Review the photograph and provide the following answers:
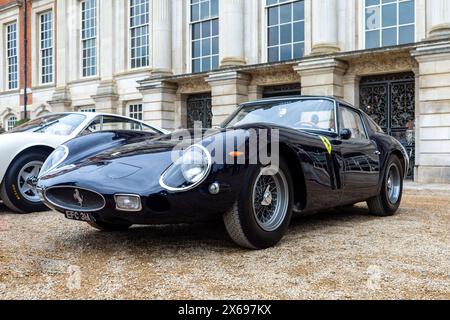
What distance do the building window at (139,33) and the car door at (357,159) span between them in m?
16.1

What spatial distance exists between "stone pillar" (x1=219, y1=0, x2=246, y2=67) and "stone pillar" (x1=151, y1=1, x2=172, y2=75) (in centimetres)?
307

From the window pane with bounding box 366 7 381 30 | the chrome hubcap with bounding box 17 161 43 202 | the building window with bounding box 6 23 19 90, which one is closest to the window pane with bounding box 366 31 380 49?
the window pane with bounding box 366 7 381 30

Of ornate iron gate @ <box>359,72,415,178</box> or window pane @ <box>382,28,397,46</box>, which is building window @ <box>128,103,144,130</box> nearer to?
ornate iron gate @ <box>359,72,415,178</box>

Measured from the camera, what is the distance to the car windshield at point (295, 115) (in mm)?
4684

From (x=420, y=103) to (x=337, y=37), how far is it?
3.55m

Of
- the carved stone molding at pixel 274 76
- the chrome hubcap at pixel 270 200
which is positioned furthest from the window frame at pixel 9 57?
the chrome hubcap at pixel 270 200

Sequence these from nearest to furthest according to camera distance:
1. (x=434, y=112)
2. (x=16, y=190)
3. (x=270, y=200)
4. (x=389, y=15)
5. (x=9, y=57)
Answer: (x=270, y=200) < (x=16, y=190) < (x=434, y=112) < (x=389, y=15) < (x=9, y=57)

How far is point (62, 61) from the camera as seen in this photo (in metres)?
24.0

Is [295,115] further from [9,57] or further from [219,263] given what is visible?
[9,57]

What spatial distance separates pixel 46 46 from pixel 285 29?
14760mm

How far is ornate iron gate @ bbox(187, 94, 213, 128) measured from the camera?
18172 mm

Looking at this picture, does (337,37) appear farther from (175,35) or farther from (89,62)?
(89,62)

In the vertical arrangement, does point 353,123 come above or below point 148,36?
below

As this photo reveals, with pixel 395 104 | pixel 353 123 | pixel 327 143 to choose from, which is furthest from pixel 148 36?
pixel 327 143
